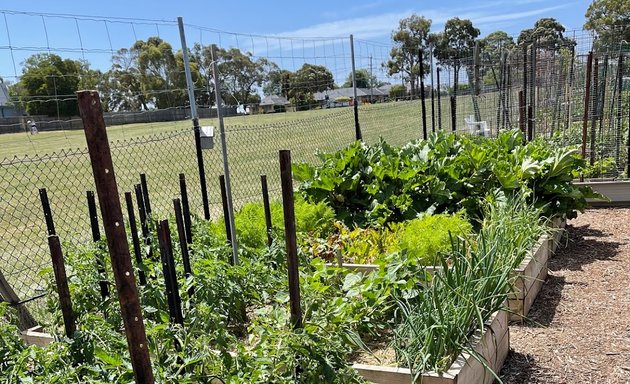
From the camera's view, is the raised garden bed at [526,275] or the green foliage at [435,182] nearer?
the raised garden bed at [526,275]

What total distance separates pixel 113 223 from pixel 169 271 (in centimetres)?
78

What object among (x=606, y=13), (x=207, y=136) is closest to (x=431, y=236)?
(x=207, y=136)

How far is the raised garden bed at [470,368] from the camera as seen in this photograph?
234 cm

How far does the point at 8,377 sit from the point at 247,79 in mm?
6509

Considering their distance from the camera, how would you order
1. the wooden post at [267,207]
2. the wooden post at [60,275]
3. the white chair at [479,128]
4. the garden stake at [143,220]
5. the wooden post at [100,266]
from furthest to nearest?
the white chair at [479,128], the wooden post at [267,207], the garden stake at [143,220], the wooden post at [100,266], the wooden post at [60,275]

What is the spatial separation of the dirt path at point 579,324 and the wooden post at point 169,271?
6.15 feet

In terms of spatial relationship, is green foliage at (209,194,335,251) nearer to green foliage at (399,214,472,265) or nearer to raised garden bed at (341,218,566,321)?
raised garden bed at (341,218,566,321)

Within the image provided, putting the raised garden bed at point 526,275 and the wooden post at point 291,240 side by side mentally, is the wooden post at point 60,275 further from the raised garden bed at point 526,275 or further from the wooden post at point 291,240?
the raised garden bed at point 526,275

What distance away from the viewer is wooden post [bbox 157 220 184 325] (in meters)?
2.22

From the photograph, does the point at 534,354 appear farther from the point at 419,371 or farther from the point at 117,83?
the point at 117,83

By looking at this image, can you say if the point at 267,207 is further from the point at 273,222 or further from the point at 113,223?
the point at 113,223

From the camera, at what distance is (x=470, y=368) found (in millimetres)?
2510

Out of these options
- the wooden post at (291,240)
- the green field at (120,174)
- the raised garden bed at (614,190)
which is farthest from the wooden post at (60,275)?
the raised garden bed at (614,190)

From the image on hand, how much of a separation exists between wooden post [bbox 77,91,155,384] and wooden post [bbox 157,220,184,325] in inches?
23.8
